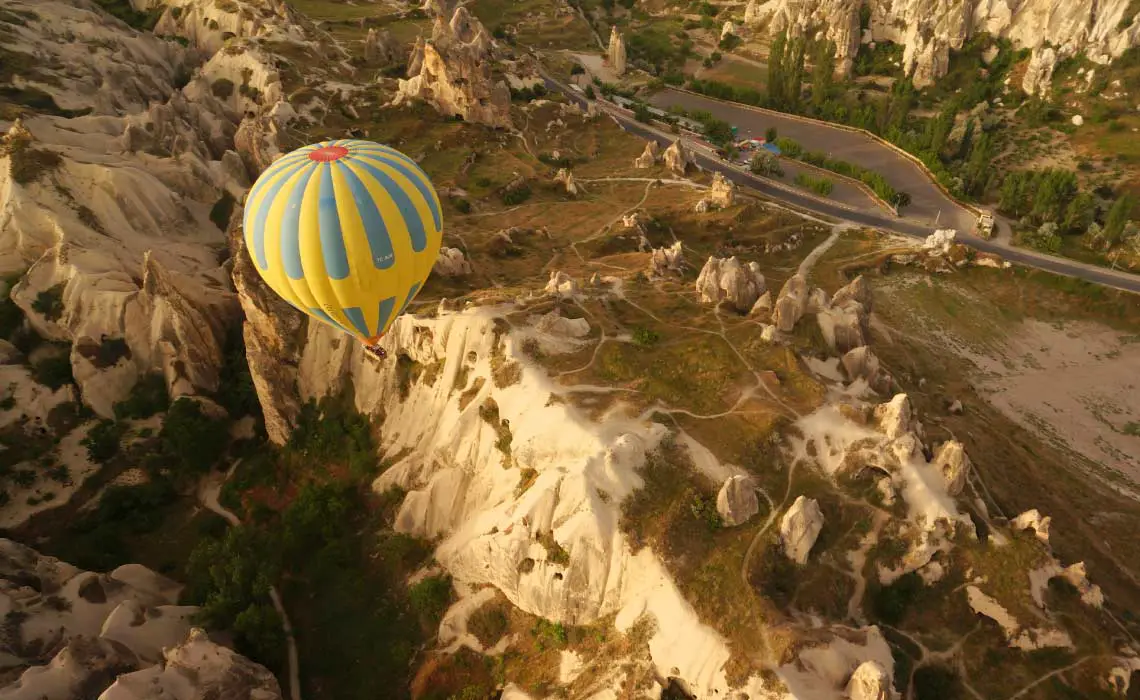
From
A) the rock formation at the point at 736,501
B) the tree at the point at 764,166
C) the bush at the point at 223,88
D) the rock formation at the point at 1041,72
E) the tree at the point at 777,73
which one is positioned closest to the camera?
the rock formation at the point at 736,501

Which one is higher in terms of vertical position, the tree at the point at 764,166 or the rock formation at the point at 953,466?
the tree at the point at 764,166

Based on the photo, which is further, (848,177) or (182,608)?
(848,177)

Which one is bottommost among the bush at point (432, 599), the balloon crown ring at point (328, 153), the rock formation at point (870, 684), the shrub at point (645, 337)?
the bush at point (432, 599)

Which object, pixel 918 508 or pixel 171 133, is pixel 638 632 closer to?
pixel 918 508

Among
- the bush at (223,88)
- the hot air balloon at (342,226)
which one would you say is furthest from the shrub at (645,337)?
the bush at (223,88)

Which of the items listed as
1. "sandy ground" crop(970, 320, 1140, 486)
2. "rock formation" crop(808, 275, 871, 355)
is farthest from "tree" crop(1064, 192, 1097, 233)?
"rock formation" crop(808, 275, 871, 355)

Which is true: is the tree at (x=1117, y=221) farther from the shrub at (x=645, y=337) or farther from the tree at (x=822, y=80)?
the shrub at (x=645, y=337)

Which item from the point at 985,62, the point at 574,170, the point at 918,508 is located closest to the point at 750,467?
the point at 918,508

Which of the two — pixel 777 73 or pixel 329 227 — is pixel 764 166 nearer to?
pixel 777 73
